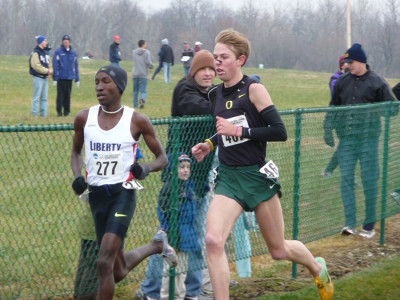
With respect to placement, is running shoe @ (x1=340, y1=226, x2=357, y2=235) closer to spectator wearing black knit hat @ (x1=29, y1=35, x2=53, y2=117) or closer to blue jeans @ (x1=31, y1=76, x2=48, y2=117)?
spectator wearing black knit hat @ (x1=29, y1=35, x2=53, y2=117)

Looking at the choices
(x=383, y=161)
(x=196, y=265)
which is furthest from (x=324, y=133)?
(x=196, y=265)

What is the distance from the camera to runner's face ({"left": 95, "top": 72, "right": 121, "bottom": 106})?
5516 millimetres

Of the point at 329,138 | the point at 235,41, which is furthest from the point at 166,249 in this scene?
the point at 329,138

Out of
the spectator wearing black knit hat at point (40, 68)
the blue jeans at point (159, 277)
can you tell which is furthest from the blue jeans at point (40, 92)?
the blue jeans at point (159, 277)

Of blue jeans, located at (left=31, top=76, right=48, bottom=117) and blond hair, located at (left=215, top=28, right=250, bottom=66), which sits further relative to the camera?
blue jeans, located at (left=31, top=76, right=48, bottom=117)

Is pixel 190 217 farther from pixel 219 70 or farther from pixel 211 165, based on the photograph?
pixel 219 70

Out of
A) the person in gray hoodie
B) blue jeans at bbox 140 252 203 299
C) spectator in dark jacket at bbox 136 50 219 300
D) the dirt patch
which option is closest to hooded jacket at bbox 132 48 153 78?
the person in gray hoodie

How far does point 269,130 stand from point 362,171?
332cm

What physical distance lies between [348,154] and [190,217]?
107 inches

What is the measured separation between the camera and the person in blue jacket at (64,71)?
1805cm

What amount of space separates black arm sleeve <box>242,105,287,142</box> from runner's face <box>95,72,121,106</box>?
988 millimetres

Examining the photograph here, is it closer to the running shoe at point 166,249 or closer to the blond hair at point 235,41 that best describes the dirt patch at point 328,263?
the running shoe at point 166,249

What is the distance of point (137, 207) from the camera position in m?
6.34

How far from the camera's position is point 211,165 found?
21.5 feet
